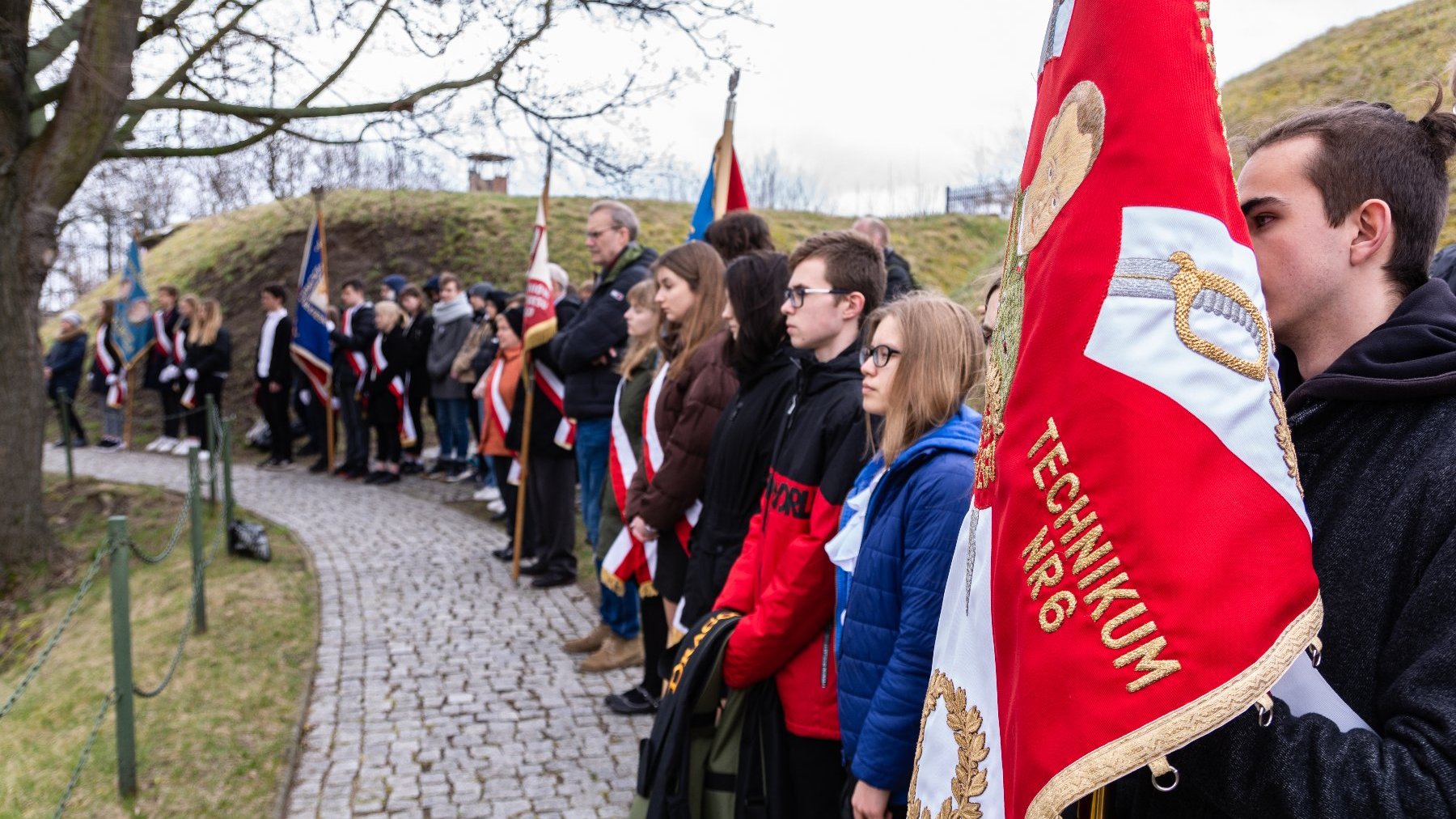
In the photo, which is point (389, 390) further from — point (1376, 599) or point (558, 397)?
point (1376, 599)

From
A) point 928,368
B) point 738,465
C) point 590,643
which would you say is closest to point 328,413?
point 590,643

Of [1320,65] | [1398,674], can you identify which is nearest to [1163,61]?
[1398,674]

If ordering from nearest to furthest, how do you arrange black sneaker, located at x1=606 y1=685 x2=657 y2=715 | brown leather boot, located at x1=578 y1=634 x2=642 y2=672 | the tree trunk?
1. black sneaker, located at x1=606 y1=685 x2=657 y2=715
2. brown leather boot, located at x1=578 y1=634 x2=642 y2=672
3. the tree trunk

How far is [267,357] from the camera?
1374 cm

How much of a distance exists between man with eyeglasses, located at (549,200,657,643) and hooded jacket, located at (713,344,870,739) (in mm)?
3159

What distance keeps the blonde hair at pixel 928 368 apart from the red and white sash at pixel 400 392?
34.5 feet

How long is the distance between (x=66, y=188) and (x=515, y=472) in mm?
4690

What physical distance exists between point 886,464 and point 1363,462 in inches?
58.6

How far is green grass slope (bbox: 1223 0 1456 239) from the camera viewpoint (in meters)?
9.89

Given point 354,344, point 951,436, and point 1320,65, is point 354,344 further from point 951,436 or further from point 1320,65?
point 1320,65

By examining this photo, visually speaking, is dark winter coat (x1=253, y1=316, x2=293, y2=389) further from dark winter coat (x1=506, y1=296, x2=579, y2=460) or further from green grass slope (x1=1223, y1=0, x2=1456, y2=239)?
green grass slope (x1=1223, y1=0, x2=1456, y2=239)

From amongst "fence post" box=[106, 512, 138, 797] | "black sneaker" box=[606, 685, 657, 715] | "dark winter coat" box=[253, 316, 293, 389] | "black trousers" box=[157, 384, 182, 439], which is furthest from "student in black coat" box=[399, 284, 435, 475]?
"fence post" box=[106, 512, 138, 797]

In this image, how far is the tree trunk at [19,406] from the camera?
8836 mm

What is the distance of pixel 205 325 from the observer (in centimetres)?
1455
